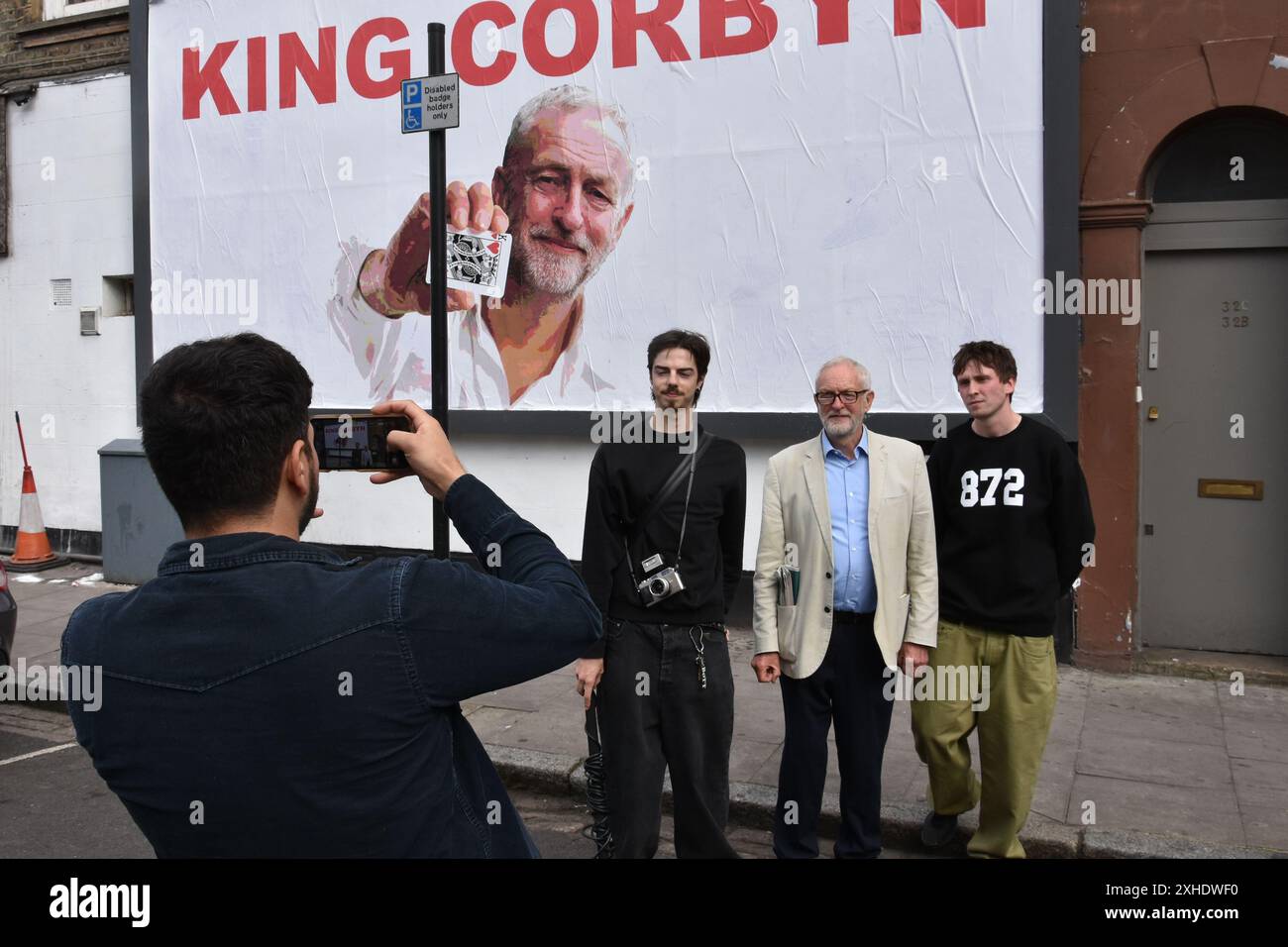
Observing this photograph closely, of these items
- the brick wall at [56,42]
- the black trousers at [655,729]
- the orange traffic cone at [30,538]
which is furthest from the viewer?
the orange traffic cone at [30,538]

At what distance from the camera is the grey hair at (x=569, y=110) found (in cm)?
862

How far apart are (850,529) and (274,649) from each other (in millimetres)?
3284

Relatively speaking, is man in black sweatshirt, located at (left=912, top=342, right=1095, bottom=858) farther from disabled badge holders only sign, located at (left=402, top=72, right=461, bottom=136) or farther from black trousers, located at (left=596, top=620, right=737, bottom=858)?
disabled badge holders only sign, located at (left=402, top=72, right=461, bottom=136)

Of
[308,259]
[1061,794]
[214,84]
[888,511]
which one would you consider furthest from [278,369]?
[214,84]

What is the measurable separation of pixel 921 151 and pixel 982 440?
11.8ft

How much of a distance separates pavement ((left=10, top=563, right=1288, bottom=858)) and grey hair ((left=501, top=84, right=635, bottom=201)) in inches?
155

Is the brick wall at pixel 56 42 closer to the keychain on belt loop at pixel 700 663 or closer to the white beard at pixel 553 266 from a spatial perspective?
the white beard at pixel 553 266

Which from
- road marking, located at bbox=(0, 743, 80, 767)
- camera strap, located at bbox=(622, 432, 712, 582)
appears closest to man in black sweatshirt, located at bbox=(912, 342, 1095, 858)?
camera strap, located at bbox=(622, 432, 712, 582)

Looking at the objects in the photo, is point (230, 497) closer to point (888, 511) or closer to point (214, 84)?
point (888, 511)

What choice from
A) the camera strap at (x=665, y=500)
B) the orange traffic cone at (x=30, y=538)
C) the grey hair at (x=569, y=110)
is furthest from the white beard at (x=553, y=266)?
the orange traffic cone at (x=30, y=538)

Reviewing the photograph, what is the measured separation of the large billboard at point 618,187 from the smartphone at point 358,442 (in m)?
6.31

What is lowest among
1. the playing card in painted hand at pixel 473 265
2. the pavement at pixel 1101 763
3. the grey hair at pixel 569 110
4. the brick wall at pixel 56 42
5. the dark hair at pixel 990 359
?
the pavement at pixel 1101 763

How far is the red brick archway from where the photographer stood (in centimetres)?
731

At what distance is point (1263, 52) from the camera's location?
7.02m
